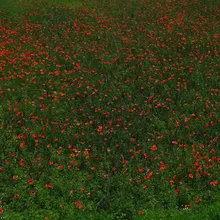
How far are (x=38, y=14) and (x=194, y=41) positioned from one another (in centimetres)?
801

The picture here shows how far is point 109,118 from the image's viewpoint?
9.27m

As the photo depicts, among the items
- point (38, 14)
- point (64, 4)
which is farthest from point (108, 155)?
point (64, 4)

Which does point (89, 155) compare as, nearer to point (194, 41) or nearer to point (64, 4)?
point (194, 41)

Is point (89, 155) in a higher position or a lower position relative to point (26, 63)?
lower

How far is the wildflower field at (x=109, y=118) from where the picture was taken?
6645 mm

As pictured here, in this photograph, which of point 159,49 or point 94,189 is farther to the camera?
point 159,49

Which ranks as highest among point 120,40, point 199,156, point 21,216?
point 120,40

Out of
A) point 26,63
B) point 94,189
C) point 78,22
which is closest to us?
point 94,189

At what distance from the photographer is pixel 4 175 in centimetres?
707

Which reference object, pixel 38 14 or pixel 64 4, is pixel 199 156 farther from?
pixel 64 4

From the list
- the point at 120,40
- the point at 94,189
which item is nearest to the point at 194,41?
the point at 120,40

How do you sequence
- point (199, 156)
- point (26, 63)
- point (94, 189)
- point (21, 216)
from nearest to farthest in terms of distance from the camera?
point (21, 216)
point (94, 189)
point (199, 156)
point (26, 63)

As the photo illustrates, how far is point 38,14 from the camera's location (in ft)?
54.6

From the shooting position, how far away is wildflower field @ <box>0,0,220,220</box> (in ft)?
21.8
